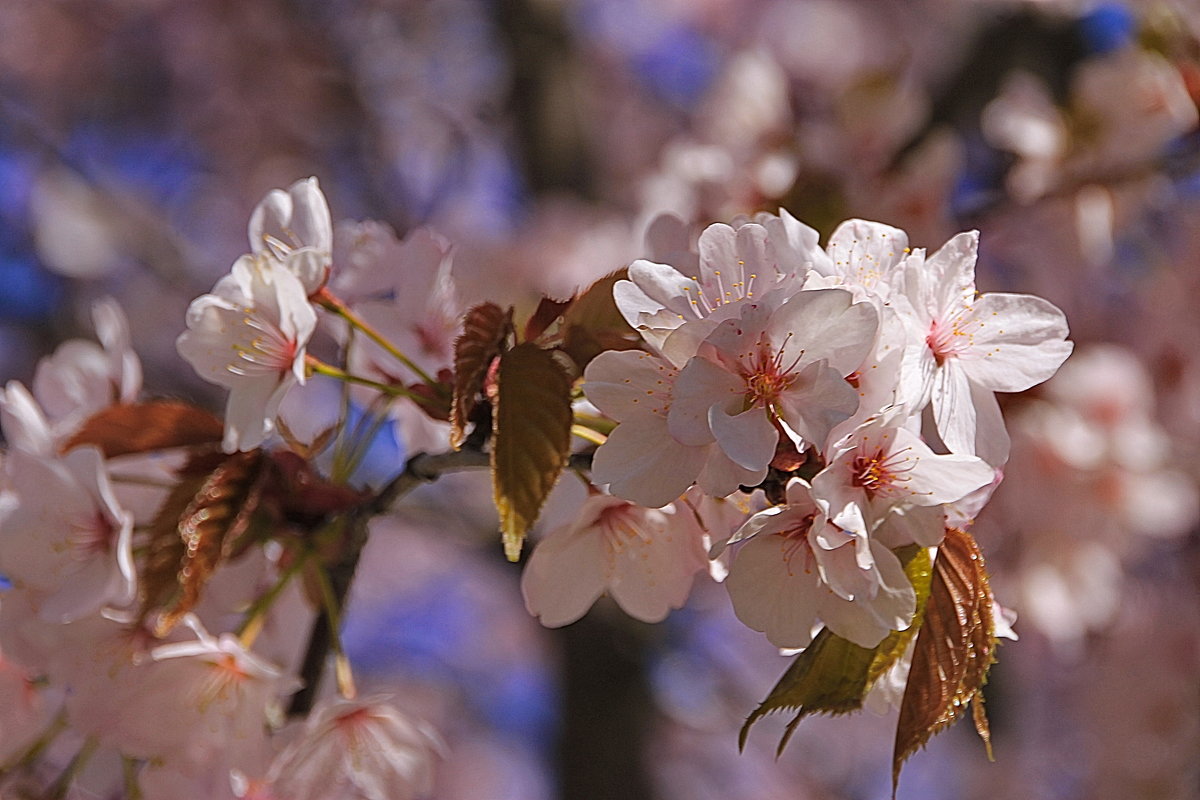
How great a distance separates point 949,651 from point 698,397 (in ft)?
0.77

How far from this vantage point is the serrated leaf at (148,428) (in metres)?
0.93

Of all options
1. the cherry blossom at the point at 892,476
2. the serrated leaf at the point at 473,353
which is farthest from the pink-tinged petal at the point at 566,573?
the cherry blossom at the point at 892,476

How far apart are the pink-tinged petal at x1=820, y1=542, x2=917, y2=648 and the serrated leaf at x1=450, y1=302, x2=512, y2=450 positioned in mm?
278

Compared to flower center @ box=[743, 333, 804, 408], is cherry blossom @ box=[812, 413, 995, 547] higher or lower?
lower

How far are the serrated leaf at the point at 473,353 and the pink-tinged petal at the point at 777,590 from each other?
0.21 meters

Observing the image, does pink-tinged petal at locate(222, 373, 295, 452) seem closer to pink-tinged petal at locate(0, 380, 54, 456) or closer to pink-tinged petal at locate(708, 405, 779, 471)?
pink-tinged petal at locate(0, 380, 54, 456)

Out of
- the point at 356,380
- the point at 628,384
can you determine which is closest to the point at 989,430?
the point at 628,384

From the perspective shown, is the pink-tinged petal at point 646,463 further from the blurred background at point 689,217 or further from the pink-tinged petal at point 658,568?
the blurred background at point 689,217

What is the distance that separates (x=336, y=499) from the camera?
0.92 metres

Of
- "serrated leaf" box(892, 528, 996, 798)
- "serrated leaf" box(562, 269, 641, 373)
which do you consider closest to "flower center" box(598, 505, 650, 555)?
"serrated leaf" box(562, 269, 641, 373)

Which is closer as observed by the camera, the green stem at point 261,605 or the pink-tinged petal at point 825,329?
the pink-tinged petal at point 825,329

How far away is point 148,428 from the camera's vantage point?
937 mm

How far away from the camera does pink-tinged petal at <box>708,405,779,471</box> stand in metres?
0.66

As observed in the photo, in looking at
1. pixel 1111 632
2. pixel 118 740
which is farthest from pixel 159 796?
pixel 1111 632
